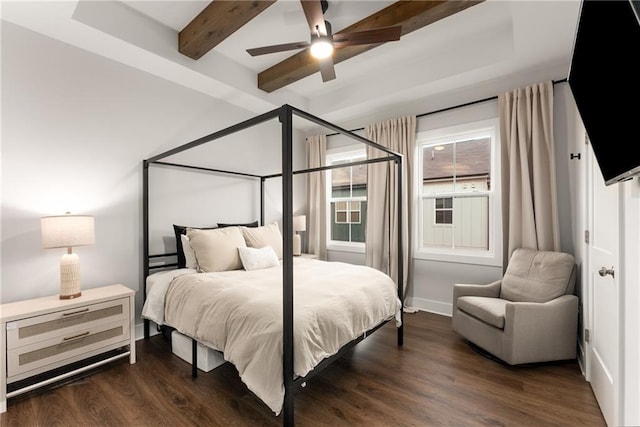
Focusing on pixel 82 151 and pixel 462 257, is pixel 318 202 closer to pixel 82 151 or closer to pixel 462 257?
pixel 462 257

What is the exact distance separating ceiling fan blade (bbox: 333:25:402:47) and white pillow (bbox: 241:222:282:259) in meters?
2.08

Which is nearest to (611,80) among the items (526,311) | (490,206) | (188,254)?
(526,311)

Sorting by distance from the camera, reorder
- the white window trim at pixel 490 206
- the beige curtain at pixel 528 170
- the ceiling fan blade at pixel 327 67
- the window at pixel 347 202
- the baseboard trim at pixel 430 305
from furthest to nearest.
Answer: the window at pixel 347 202 → the baseboard trim at pixel 430 305 → the white window trim at pixel 490 206 → the beige curtain at pixel 528 170 → the ceiling fan blade at pixel 327 67

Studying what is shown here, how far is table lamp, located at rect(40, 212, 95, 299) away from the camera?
6.93 ft

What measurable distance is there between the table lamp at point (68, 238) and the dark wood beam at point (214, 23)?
6.05ft

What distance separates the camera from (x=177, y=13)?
2.56 meters

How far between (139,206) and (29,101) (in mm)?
1163

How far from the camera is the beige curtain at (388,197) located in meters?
3.74

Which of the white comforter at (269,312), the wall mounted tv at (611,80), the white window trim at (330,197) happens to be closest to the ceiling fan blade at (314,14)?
the wall mounted tv at (611,80)

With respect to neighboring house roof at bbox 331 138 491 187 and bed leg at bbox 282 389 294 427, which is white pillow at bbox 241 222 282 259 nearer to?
bed leg at bbox 282 389 294 427

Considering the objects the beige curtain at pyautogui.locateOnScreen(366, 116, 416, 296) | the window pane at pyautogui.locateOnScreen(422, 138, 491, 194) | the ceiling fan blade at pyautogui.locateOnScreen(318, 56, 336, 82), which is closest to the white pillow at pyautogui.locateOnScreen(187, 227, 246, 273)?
the ceiling fan blade at pyautogui.locateOnScreen(318, 56, 336, 82)

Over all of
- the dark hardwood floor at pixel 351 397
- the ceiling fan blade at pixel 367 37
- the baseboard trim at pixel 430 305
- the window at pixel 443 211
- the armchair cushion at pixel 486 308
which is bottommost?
the dark hardwood floor at pixel 351 397

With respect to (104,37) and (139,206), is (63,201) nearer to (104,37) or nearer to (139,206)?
(139,206)

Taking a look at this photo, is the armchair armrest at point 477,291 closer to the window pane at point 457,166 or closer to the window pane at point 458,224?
the window pane at point 458,224
